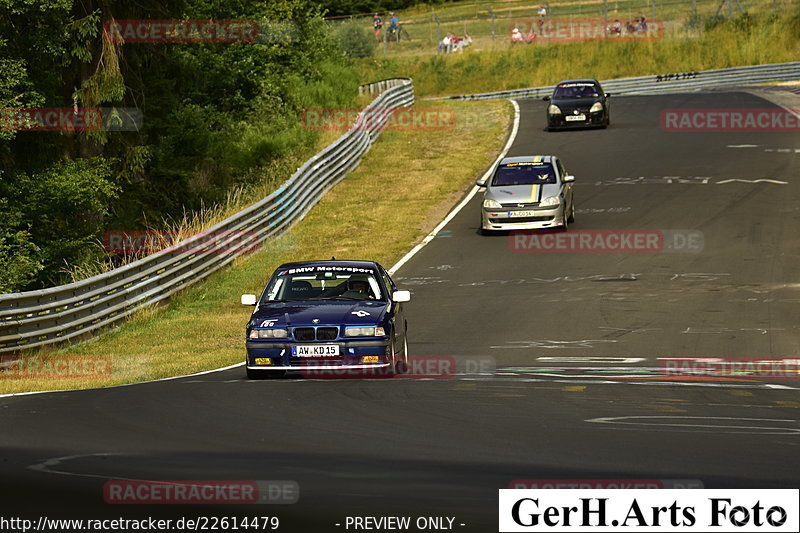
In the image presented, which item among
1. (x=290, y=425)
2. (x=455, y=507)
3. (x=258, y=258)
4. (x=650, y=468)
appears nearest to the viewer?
(x=455, y=507)

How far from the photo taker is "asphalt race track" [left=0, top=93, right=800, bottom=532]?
7.60 meters

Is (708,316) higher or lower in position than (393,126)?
lower

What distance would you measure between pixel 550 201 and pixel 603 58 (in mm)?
38491

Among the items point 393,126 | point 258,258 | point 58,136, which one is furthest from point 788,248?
point 393,126

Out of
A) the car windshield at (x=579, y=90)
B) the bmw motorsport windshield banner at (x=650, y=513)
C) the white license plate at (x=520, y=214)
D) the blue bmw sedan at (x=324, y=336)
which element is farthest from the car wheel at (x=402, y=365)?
the car windshield at (x=579, y=90)

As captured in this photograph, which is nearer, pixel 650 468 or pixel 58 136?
pixel 650 468

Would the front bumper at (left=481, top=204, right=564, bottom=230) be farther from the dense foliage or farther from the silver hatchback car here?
the dense foliage

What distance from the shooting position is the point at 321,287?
1498 cm

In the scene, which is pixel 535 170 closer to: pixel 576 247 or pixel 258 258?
pixel 576 247

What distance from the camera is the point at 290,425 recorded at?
33.2ft

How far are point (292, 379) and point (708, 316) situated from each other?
792 centimetres

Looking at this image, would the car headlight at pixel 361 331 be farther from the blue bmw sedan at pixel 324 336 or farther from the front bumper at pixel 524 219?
the front bumper at pixel 524 219

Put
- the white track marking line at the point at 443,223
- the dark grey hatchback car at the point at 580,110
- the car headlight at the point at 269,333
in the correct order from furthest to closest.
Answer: the dark grey hatchback car at the point at 580,110
the white track marking line at the point at 443,223
the car headlight at the point at 269,333

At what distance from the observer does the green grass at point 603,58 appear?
6050cm
